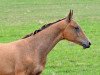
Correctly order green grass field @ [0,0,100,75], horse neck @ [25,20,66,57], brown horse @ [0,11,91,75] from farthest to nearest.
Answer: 1. green grass field @ [0,0,100,75]
2. horse neck @ [25,20,66,57]
3. brown horse @ [0,11,91,75]

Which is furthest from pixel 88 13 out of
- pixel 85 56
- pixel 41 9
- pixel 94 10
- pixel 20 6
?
pixel 85 56

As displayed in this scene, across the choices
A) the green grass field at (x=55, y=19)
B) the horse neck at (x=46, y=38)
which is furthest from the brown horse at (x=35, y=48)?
the green grass field at (x=55, y=19)

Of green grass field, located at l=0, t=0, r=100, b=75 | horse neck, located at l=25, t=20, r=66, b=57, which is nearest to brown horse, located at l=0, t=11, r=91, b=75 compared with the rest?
horse neck, located at l=25, t=20, r=66, b=57

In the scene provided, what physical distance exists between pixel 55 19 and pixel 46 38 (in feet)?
50.1

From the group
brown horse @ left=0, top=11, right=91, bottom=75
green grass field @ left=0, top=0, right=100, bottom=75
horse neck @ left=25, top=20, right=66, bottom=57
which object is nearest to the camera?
brown horse @ left=0, top=11, right=91, bottom=75

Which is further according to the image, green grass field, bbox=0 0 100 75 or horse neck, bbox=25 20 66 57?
green grass field, bbox=0 0 100 75

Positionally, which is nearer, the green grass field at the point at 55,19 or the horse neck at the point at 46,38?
the horse neck at the point at 46,38

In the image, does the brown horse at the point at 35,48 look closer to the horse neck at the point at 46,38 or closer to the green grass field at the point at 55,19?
the horse neck at the point at 46,38

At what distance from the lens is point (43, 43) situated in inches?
384

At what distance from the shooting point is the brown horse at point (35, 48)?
936 cm

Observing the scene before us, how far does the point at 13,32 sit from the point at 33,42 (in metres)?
10.5

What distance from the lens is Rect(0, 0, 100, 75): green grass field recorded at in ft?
44.5

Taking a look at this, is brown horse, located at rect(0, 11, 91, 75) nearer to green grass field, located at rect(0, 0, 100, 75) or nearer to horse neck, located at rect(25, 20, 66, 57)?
horse neck, located at rect(25, 20, 66, 57)

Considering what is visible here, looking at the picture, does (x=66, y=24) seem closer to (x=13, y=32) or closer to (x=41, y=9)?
(x=13, y=32)
